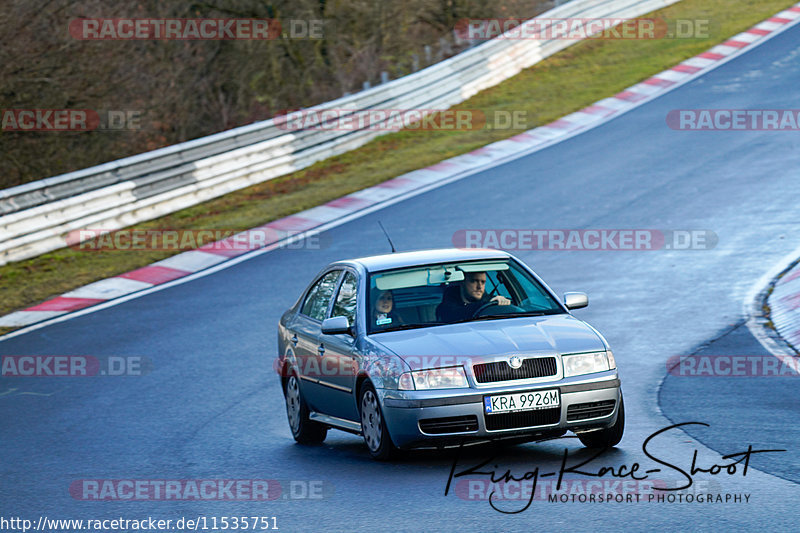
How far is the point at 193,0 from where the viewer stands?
31609 millimetres

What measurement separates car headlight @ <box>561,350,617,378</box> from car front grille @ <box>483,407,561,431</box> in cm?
28

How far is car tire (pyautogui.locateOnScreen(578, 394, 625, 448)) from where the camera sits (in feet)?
25.5

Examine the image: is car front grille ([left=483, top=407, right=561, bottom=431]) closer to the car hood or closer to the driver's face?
the car hood

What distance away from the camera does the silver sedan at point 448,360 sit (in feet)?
24.6

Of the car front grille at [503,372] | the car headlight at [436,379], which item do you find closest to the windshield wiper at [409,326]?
the car headlight at [436,379]

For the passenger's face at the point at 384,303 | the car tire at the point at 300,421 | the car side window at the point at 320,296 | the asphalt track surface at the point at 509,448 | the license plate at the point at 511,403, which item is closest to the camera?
the asphalt track surface at the point at 509,448

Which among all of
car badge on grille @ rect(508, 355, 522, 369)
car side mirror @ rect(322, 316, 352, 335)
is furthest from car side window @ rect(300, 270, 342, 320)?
car badge on grille @ rect(508, 355, 522, 369)

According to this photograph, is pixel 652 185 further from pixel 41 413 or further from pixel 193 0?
pixel 193 0

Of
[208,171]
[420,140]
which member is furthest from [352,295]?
[420,140]

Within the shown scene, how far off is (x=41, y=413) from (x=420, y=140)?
15.1 meters

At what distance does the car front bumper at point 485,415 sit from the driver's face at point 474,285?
1.32 metres

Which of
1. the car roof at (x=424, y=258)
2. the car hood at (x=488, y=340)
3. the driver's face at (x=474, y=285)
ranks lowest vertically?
the car hood at (x=488, y=340)

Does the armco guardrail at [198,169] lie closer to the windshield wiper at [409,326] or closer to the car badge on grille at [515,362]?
the windshield wiper at [409,326]

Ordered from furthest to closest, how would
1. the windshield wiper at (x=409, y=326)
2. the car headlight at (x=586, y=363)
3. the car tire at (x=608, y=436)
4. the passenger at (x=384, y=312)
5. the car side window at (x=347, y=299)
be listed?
the car side window at (x=347, y=299) → the passenger at (x=384, y=312) → the windshield wiper at (x=409, y=326) → the car tire at (x=608, y=436) → the car headlight at (x=586, y=363)
